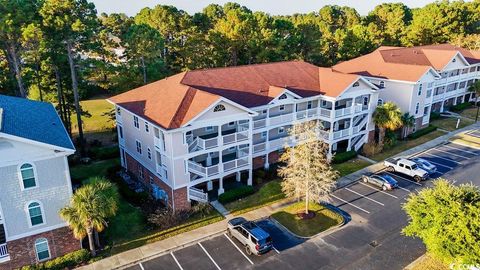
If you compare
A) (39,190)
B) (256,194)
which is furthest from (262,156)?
(39,190)

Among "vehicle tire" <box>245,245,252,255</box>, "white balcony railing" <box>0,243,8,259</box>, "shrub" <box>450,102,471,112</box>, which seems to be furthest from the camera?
"shrub" <box>450,102,471,112</box>

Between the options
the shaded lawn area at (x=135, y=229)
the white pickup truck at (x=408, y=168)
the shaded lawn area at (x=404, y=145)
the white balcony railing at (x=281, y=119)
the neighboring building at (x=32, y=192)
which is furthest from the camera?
the shaded lawn area at (x=404, y=145)

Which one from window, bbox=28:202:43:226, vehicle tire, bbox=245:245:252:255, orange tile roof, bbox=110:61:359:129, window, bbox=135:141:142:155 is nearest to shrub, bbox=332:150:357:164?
orange tile roof, bbox=110:61:359:129

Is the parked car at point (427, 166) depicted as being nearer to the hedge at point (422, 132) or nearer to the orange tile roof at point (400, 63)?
the hedge at point (422, 132)

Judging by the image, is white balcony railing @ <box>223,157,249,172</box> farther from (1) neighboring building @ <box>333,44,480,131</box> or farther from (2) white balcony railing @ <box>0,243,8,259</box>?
(1) neighboring building @ <box>333,44,480,131</box>

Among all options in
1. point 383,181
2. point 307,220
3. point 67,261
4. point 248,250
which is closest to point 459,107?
point 383,181

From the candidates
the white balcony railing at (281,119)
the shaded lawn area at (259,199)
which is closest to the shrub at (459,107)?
the white balcony railing at (281,119)

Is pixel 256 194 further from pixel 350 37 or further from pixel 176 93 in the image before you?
pixel 350 37

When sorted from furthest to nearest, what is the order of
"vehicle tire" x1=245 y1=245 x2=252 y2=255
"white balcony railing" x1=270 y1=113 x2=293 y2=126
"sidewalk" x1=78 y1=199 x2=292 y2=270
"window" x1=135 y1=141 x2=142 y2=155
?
"white balcony railing" x1=270 y1=113 x2=293 y2=126, "window" x1=135 y1=141 x2=142 y2=155, "vehicle tire" x1=245 y1=245 x2=252 y2=255, "sidewalk" x1=78 y1=199 x2=292 y2=270
